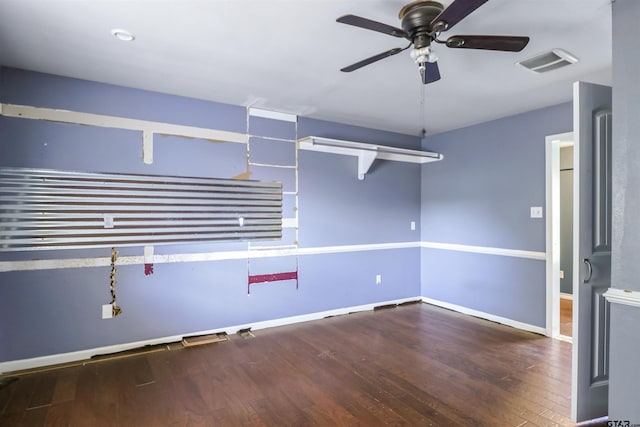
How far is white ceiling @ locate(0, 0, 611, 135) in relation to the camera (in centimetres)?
201

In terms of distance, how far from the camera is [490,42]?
1781 millimetres

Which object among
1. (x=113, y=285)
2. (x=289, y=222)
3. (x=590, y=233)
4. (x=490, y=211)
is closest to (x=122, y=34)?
(x=113, y=285)

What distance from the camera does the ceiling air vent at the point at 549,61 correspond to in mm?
2527

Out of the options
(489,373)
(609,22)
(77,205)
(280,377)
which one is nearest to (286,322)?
(280,377)

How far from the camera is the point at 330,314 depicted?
4.36 metres

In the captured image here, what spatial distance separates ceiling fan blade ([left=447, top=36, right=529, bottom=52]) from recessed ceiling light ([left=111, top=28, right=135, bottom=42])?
6.54ft

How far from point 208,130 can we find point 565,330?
4393 mm

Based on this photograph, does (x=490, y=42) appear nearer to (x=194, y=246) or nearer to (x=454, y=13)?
(x=454, y=13)

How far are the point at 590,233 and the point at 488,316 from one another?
2.43m

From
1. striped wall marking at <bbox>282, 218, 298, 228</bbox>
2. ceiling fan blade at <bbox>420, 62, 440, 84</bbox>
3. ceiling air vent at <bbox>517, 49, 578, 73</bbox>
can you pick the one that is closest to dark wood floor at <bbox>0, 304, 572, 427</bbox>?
Result: striped wall marking at <bbox>282, 218, 298, 228</bbox>

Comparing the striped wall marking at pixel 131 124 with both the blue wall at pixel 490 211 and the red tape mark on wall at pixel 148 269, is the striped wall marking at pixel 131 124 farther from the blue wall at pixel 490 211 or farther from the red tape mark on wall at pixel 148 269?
the blue wall at pixel 490 211

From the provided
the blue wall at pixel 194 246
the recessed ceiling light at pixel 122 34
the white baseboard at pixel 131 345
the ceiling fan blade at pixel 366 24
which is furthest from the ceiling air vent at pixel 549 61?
the white baseboard at pixel 131 345

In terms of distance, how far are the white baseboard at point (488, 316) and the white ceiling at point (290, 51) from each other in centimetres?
241

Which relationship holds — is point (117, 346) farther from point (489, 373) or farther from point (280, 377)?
→ point (489, 373)
